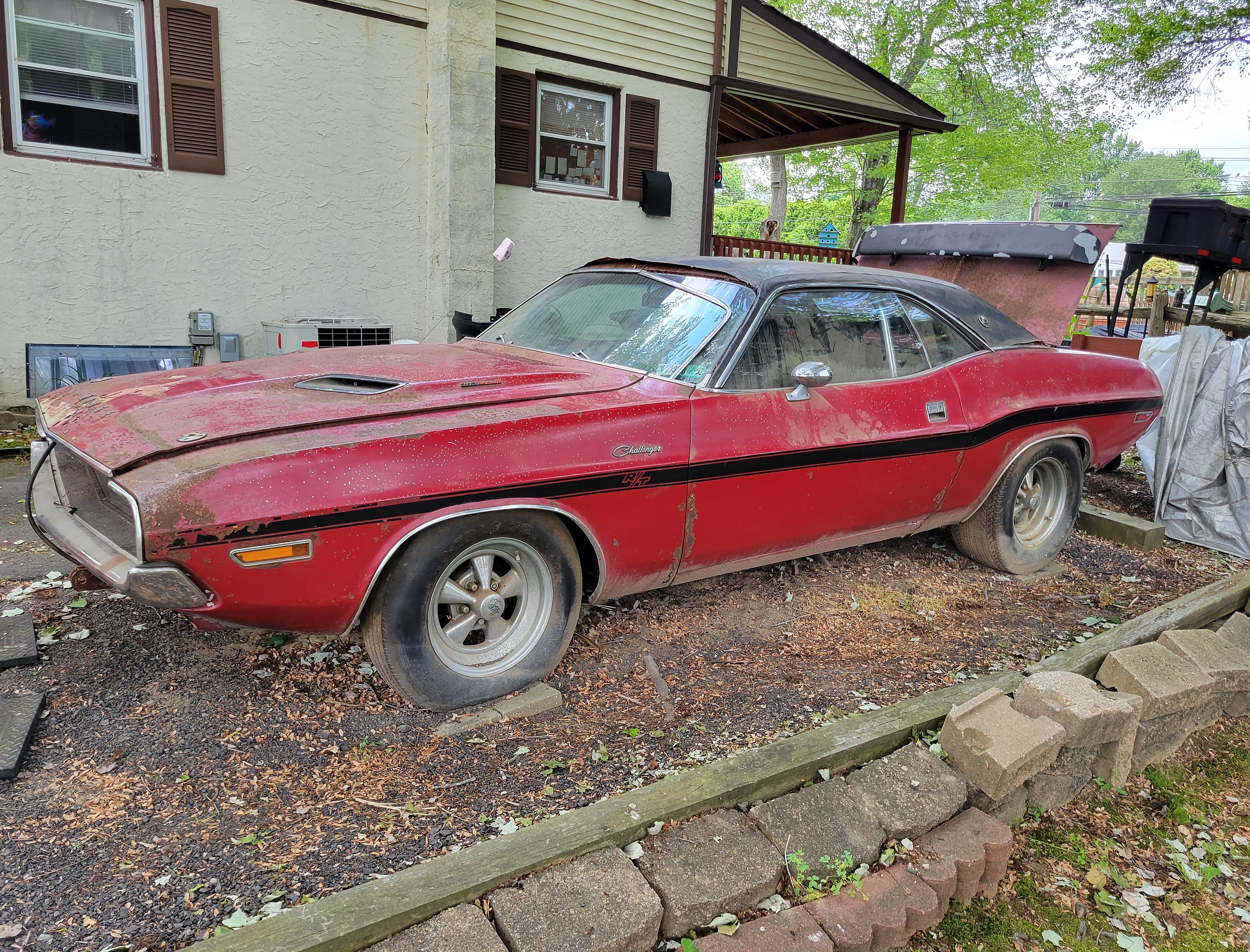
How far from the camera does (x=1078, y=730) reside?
9.74 ft

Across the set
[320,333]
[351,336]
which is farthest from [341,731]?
[351,336]

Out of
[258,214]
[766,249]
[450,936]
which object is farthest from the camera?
[766,249]

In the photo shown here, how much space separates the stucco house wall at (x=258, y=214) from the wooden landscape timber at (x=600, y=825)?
6.45m

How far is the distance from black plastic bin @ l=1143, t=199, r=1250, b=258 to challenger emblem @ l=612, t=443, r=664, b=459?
9698 millimetres

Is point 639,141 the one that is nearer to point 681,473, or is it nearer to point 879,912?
point 681,473

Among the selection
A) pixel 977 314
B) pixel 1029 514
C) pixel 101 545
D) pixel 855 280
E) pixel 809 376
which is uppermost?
pixel 855 280

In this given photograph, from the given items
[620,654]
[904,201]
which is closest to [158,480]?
[620,654]

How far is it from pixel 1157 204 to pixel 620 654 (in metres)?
10.4

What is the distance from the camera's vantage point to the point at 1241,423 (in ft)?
17.5

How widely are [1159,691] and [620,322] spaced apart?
8.64ft

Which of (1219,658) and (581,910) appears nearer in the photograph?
(581,910)

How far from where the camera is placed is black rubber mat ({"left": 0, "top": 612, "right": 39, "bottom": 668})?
3.04m

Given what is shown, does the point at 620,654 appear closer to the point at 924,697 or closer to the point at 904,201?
the point at 924,697

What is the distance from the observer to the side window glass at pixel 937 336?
13.7 feet
